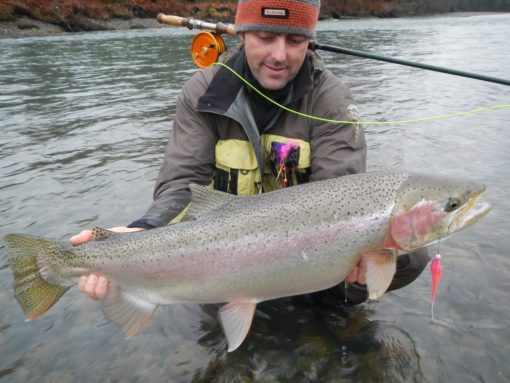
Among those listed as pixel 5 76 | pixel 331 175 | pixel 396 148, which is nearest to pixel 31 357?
pixel 331 175

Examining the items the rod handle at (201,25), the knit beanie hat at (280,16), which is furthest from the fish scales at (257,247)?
the rod handle at (201,25)

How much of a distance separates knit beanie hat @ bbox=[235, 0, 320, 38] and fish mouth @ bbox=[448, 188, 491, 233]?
130 centimetres

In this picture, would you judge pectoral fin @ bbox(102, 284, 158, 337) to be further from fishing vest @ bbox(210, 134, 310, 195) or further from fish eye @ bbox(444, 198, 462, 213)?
fish eye @ bbox(444, 198, 462, 213)

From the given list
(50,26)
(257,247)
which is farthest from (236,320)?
(50,26)

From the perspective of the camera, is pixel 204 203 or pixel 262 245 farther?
pixel 204 203

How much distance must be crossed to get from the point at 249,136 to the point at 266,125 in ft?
0.69

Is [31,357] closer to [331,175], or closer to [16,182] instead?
[331,175]

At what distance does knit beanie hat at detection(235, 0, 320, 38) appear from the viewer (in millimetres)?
2629

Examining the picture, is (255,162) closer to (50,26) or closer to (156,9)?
(50,26)

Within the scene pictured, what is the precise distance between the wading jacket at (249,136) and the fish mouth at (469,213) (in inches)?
29.0

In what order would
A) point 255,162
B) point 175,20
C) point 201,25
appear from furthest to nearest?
1. point 175,20
2. point 201,25
3. point 255,162

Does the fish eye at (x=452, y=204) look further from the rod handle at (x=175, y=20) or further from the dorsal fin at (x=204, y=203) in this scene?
the rod handle at (x=175, y=20)

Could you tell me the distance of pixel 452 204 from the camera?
2166mm

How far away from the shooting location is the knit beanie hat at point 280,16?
104 inches
